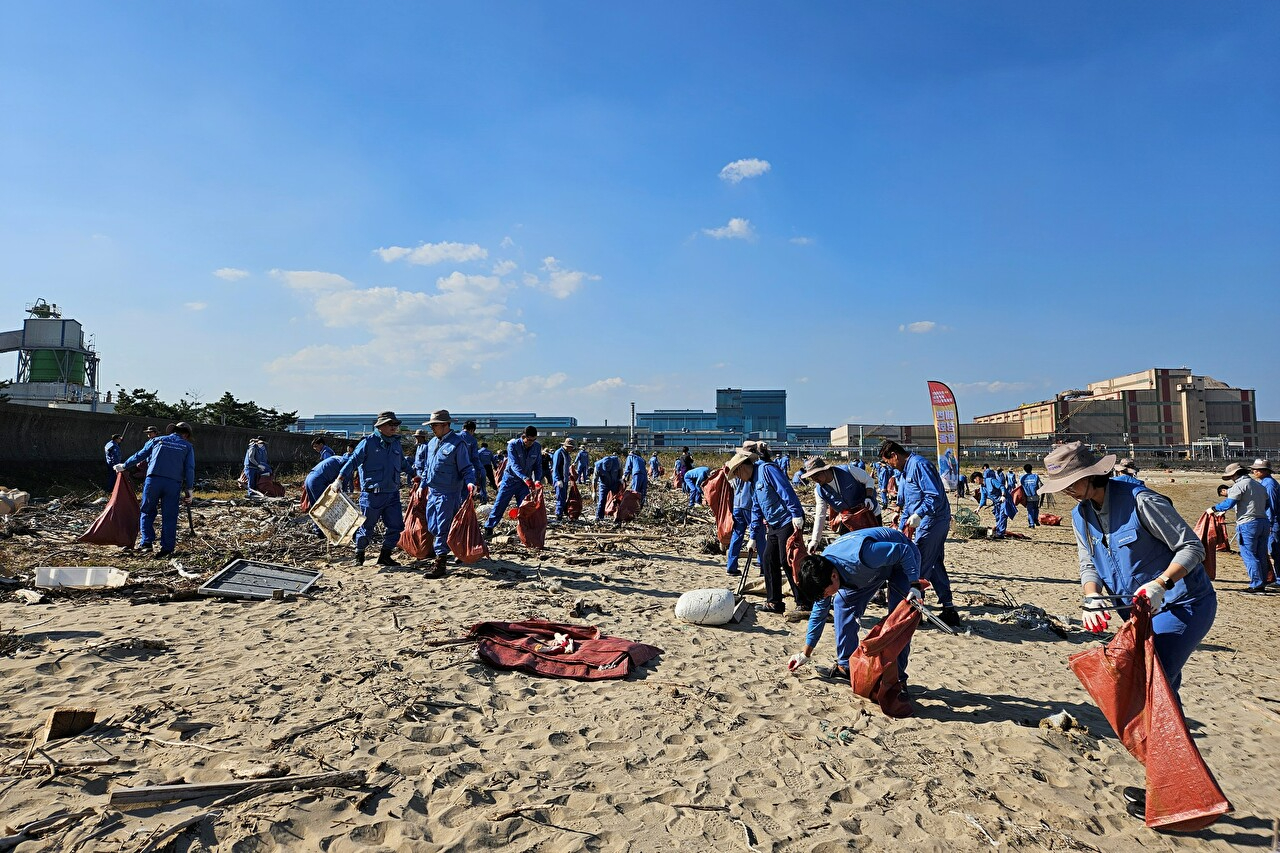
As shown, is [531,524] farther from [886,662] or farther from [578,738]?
[886,662]

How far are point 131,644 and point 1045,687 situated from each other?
6.89 m

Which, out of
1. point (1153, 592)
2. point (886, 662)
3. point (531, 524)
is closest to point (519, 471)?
point (531, 524)


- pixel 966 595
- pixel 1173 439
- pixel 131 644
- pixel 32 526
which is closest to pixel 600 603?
pixel 131 644

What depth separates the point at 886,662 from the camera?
4195 millimetres

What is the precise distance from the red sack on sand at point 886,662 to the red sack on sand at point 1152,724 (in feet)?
3.30

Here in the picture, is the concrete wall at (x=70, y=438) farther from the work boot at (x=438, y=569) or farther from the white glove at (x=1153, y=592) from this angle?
the white glove at (x=1153, y=592)

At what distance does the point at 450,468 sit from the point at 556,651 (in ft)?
11.2

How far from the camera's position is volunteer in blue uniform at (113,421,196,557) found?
27.6 ft

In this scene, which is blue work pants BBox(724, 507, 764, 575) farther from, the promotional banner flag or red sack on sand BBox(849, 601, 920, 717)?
the promotional banner flag

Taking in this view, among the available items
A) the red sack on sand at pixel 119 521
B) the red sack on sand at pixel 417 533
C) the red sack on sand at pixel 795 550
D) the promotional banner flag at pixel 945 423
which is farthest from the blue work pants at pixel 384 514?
the promotional banner flag at pixel 945 423

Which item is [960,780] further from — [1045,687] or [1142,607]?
[1045,687]

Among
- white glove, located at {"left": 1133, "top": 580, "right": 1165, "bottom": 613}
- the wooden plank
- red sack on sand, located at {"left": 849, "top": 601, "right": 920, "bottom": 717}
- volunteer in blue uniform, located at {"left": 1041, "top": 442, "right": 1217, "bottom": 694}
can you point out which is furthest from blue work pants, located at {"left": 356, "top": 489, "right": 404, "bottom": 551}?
white glove, located at {"left": 1133, "top": 580, "right": 1165, "bottom": 613}

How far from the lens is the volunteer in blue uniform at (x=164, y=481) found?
8.40m

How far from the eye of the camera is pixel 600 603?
702 centimetres
